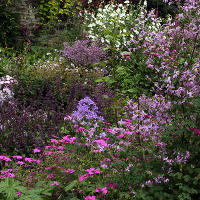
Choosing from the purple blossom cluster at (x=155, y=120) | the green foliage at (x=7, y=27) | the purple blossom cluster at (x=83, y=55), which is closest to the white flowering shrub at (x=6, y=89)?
the purple blossom cluster at (x=83, y=55)

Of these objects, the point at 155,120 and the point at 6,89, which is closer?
the point at 155,120

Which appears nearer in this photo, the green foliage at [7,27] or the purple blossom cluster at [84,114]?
the purple blossom cluster at [84,114]

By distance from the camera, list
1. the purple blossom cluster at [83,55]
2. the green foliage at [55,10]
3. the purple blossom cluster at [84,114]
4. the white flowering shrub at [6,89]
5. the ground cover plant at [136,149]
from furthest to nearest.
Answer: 1. the green foliage at [55,10]
2. the purple blossom cluster at [83,55]
3. the white flowering shrub at [6,89]
4. the purple blossom cluster at [84,114]
5. the ground cover plant at [136,149]

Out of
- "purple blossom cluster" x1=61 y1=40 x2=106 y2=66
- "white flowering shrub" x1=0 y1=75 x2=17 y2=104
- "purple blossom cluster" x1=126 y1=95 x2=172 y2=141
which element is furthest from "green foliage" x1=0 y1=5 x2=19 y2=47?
"purple blossom cluster" x1=126 y1=95 x2=172 y2=141

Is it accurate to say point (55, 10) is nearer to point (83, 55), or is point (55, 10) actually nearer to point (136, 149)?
point (83, 55)

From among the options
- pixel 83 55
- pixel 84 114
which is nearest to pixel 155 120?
pixel 84 114

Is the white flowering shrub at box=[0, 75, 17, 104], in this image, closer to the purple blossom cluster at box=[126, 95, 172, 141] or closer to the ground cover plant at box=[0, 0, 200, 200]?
the ground cover plant at box=[0, 0, 200, 200]

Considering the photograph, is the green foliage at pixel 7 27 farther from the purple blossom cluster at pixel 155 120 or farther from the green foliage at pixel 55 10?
the purple blossom cluster at pixel 155 120

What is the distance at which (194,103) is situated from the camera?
7.97 feet

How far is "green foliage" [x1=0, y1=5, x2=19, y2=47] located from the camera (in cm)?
934

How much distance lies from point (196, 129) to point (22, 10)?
9016 mm

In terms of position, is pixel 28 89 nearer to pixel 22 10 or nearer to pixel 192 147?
pixel 192 147

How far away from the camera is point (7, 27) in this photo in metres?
9.42

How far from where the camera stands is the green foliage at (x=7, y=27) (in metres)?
9.34
